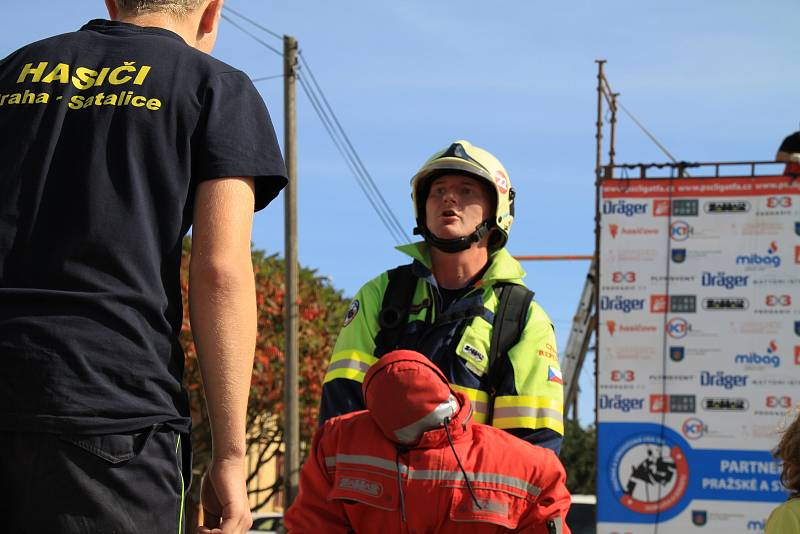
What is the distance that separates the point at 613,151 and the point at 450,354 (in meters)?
11.6

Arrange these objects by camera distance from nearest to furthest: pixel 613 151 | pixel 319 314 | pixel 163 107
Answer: pixel 163 107 < pixel 613 151 < pixel 319 314

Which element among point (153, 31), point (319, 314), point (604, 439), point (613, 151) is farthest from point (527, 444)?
point (319, 314)

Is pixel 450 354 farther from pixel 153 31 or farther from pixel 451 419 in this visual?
pixel 153 31

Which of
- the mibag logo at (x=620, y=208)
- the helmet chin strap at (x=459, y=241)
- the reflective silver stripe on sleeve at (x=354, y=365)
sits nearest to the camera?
the reflective silver stripe on sleeve at (x=354, y=365)

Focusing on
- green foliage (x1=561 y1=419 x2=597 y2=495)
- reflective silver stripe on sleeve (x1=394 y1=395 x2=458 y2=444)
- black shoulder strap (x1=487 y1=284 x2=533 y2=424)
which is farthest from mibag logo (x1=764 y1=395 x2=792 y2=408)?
green foliage (x1=561 y1=419 x2=597 y2=495)

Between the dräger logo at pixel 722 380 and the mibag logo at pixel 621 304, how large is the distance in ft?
3.23

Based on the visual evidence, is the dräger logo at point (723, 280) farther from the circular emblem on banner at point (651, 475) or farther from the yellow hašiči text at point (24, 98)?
the yellow hašiči text at point (24, 98)

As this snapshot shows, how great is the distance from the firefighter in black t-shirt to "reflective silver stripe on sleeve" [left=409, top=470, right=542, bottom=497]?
120 cm

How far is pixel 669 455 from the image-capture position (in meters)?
13.6

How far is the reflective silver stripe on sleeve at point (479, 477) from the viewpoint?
3914mm

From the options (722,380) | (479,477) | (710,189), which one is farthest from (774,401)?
(479,477)

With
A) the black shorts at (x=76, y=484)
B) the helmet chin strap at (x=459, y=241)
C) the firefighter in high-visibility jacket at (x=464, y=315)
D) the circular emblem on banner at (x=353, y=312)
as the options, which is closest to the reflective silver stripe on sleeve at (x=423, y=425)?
the firefighter in high-visibility jacket at (x=464, y=315)

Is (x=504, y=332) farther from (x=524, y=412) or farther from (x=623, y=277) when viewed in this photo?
(x=623, y=277)

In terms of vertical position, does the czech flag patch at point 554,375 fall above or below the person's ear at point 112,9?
below
